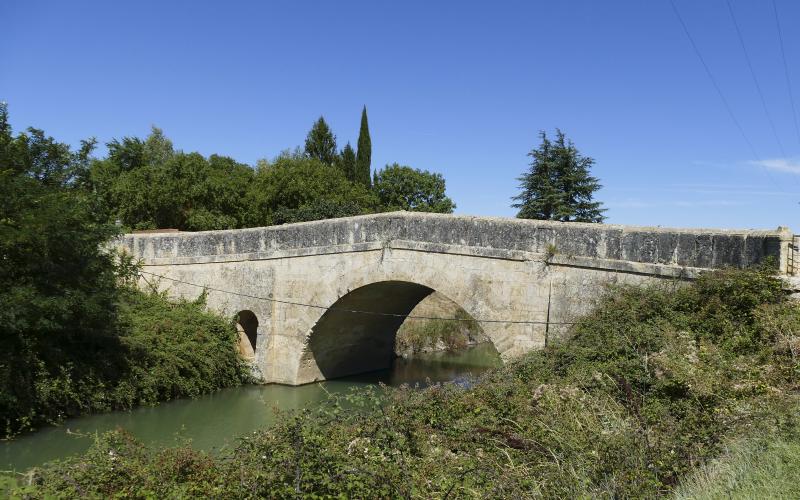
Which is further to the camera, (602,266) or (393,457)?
(602,266)

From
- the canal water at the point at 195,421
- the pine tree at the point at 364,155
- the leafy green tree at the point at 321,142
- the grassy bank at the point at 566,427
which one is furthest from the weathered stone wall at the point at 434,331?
the leafy green tree at the point at 321,142

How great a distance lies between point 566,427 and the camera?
5.61 meters

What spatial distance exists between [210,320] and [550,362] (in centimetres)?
871

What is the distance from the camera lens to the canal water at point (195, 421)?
9.21 meters

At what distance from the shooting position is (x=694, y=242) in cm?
842

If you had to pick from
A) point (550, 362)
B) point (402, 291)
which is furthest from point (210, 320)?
point (550, 362)

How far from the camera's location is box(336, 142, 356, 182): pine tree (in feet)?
110

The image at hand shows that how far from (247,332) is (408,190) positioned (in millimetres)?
17587

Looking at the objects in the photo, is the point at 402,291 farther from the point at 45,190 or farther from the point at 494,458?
the point at 494,458

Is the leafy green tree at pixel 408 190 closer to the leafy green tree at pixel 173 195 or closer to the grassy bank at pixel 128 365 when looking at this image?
the leafy green tree at pixel 173 195

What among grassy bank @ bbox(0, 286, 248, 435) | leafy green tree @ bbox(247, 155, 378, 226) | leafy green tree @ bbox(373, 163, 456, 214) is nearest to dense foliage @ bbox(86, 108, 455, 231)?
leafy green tree @ bbox(247, 155, 378, 226)

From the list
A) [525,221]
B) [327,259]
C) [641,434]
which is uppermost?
[525,221]

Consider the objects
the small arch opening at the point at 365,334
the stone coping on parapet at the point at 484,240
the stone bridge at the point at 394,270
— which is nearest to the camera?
the stone coping on parapet at the point at 484,240

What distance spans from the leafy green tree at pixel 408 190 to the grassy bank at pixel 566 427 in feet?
76.1
